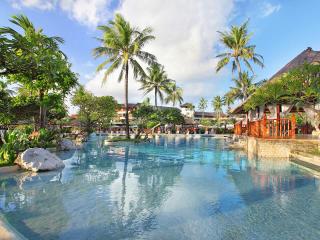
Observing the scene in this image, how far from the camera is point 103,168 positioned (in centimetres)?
1118

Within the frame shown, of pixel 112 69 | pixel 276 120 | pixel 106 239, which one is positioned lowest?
pixel 106 239

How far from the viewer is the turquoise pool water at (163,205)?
4.48 meters

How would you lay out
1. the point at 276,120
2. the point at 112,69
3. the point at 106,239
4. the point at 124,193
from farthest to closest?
the point at 112,69 < the point at 276,120 < the point at 124,193 < the point at 106,239

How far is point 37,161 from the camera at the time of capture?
10.4 meters

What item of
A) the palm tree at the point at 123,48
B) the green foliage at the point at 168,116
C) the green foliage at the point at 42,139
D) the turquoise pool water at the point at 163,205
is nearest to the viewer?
the turquoise pool water at the point at 163,205

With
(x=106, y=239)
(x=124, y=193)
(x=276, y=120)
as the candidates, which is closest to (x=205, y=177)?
(x=124, y=193)

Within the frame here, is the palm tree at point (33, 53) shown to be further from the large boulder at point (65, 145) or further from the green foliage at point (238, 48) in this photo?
the green foliage at point (238, 48)

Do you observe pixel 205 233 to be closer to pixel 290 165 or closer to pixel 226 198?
pixel 226 198

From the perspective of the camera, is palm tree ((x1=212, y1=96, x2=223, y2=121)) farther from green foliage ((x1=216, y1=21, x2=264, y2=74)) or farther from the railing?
the railing

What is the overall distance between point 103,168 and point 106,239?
7.19m

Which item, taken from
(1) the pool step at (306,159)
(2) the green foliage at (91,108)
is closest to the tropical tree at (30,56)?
(1) the pool step at (306,159)

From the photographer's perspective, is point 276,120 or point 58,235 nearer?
point 58,235

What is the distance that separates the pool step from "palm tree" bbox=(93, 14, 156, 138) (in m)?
16.2

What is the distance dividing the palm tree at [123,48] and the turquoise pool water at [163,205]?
17.1 m
